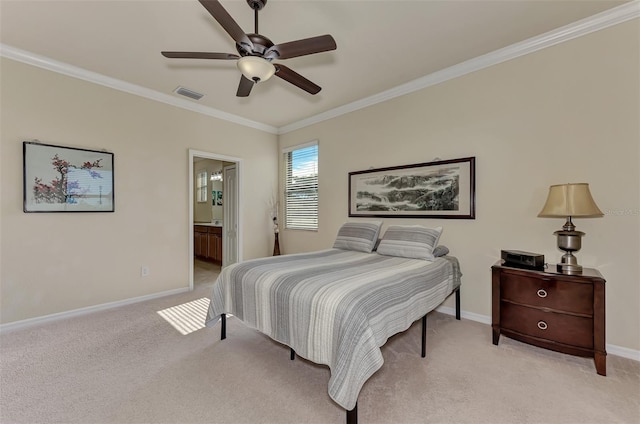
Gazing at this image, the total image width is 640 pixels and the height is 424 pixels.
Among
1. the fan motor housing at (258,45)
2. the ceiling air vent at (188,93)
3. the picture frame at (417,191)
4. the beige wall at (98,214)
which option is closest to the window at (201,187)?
the beige wall at (98,214)

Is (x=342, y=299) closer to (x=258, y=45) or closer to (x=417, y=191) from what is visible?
(x=258, y=45)

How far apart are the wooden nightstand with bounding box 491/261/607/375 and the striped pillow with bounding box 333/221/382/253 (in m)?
1.28

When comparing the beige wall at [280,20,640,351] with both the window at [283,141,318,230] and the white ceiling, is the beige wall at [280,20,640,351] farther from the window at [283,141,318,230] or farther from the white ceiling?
the window at [283,141,318,230]

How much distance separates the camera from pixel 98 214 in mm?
3266

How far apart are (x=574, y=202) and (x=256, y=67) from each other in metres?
2.59

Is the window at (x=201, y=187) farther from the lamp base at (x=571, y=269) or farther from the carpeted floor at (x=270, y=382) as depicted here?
Answer: the lamp base at (x=571, y=269)

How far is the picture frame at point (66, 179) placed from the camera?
2828 millimetres

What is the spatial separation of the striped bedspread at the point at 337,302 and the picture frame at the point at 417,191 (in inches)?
29.4

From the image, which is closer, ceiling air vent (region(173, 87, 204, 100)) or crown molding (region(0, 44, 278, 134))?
crown molding (region(0, 44, 278, 134))

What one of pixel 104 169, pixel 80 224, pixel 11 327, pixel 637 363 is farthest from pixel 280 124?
pixel 637 363

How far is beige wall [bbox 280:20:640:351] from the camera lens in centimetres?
222

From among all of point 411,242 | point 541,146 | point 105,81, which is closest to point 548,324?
point 411,242

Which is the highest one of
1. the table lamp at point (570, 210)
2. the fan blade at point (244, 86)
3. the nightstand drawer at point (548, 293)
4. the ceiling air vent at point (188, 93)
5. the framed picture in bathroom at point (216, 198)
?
the ceiling air vent at point (188, 93)

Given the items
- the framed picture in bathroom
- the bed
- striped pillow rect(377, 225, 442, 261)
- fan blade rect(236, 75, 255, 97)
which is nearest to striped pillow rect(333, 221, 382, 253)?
striped pillow rect(377, 225, 442, 261)
